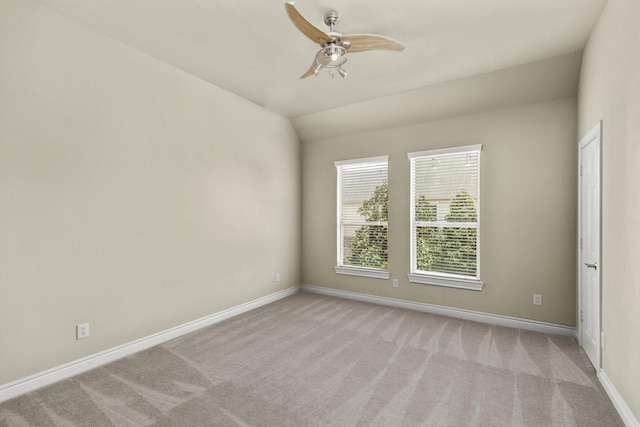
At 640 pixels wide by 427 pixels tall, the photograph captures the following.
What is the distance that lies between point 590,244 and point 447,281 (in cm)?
161

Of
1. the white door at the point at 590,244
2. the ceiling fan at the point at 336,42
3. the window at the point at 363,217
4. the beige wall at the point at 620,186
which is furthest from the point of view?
the window at the point at 363,217

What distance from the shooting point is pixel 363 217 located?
16.2 ft

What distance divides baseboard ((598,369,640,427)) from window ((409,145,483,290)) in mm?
1557

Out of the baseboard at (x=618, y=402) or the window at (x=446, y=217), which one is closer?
the baseboard at (x=618, y=402)

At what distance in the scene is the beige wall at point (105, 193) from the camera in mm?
2342

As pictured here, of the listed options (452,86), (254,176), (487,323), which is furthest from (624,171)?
(254,176)

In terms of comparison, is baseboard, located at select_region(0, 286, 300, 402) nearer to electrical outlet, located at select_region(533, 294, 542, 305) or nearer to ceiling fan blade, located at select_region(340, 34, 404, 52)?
ceiling fan blade, located at select_region(340, 34, 404, 52)

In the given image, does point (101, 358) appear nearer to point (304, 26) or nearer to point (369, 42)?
point (304, 26)

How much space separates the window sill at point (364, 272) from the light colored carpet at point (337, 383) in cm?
107

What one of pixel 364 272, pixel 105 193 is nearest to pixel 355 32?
pixel 105 193

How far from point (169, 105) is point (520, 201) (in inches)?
165

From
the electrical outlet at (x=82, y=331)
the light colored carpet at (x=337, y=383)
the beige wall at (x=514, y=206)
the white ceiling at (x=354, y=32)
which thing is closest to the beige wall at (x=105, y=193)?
the electrical outlet at (x=82, y=331)

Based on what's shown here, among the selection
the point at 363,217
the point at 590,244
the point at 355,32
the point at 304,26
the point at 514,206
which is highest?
the point at 355,32

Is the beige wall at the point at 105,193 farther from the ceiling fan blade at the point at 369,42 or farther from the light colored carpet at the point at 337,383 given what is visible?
the ceiling fan blade at the point at 369,42
